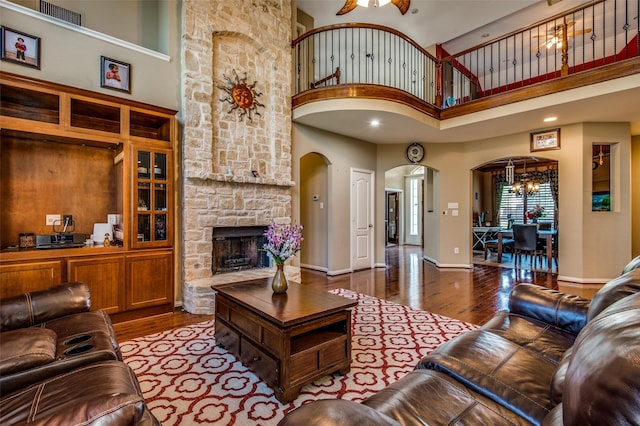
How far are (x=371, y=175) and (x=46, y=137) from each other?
17.9ft

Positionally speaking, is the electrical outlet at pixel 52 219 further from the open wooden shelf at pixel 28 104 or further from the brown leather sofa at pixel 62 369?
the brown leather sofa at pixel 62 369

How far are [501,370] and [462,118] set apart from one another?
4877 millimetres

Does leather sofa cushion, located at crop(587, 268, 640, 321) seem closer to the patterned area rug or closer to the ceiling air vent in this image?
the patterned area rug

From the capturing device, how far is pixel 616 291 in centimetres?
149

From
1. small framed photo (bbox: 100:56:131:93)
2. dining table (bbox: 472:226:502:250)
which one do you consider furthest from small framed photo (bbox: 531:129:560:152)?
small framed photo (bbox: 100:56:131:93)

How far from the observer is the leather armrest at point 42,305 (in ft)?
6.07

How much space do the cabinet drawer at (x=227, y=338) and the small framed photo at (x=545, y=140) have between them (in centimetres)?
613

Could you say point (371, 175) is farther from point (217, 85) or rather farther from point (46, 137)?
point (46, 137)

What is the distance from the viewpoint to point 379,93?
4582mm

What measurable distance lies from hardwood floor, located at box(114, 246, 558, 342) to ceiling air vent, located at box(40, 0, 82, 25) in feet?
12.2

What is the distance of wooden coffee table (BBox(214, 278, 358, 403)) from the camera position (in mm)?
1945

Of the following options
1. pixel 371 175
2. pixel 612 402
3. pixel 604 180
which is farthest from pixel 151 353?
pixel 604 180

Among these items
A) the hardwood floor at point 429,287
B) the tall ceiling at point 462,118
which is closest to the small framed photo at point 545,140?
the tall ceiling at point 462,118

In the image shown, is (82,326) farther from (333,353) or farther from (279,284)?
(333,353)
